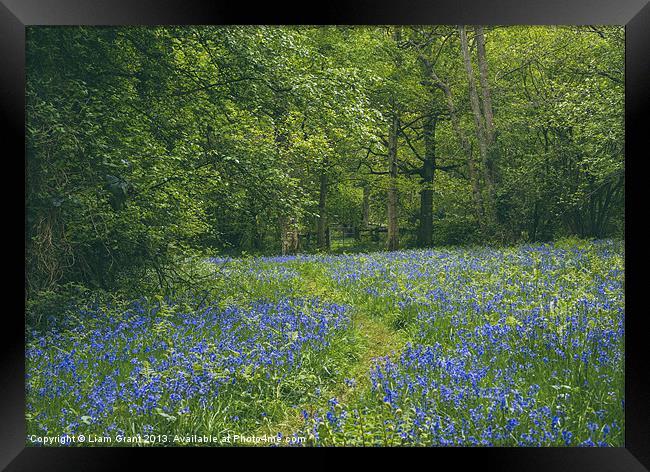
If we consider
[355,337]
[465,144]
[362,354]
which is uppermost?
[465,144]

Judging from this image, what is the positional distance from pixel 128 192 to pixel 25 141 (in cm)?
89

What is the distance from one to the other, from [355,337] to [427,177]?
1649mm

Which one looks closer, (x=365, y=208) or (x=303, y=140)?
(x=365, y=208)

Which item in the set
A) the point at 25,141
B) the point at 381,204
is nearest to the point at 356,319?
the point at 381,204

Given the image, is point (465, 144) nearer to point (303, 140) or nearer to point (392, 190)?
point (392, 190)

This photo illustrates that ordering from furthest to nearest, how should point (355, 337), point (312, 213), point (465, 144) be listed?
point (312, 213), point (465, 144), point (355, 337)

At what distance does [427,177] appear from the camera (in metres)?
3.87

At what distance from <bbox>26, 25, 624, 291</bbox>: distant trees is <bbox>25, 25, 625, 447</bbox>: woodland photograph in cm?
2

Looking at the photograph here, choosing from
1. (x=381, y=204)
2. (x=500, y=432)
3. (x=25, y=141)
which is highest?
(x=25, y=141)
